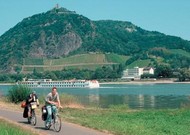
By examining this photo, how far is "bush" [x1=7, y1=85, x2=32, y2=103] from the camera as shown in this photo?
40.4 metres

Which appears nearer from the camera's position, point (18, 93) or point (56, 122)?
point (56, 122)

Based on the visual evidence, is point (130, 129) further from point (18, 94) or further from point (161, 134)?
point (18, 94)

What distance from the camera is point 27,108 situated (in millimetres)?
22516

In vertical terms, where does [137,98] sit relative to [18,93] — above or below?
below

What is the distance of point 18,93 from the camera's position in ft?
134

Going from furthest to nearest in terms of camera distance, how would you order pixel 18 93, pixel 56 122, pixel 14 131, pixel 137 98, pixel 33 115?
pixel 137 98
pixel 18 93
pixel 33 115
pixel 56 122
pixel 14 131

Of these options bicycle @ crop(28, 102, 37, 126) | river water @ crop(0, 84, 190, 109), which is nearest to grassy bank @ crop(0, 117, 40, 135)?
bicycle @ crop(28, 102, 37, 126)

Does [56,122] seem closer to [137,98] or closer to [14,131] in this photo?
[14,131]

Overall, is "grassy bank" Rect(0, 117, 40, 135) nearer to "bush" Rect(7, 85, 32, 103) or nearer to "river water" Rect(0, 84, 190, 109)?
"bush" Rect(7, 85, 32, 103)

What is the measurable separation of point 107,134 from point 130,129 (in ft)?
4.12

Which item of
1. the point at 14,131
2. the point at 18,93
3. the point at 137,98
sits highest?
the point at 18,93

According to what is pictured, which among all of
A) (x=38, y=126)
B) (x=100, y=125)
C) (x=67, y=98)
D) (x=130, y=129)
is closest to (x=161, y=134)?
(x=130, y=129)

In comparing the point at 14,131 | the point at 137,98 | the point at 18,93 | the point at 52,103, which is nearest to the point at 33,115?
the point at 52,103

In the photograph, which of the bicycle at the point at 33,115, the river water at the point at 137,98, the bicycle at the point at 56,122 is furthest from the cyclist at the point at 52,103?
the river water at the point at 137,98
